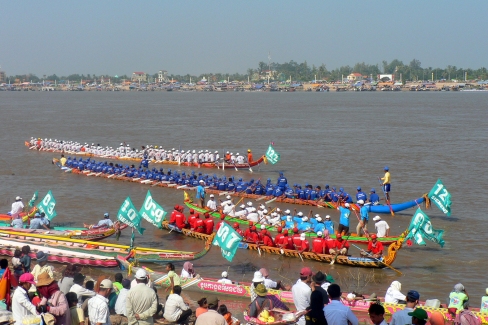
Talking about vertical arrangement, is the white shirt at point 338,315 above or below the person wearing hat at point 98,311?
above

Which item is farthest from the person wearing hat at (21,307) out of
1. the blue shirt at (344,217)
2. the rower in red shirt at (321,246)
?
the blue shirt at (344,217)

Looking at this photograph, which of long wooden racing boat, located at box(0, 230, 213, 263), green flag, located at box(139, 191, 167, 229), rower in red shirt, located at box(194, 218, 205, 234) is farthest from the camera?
rower in red shirt, located at box(194, 218, 205, 234)

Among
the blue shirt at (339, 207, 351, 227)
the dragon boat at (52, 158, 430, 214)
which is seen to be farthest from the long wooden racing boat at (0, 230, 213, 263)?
the dragon boat at (52, 158, 430, 214)

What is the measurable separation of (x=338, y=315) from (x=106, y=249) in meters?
9.18

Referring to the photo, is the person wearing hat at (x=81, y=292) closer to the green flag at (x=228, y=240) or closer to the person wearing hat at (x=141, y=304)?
the person wearing hat at (x=141, y=304)

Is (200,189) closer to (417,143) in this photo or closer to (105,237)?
(105,237)

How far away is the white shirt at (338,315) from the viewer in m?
6.21

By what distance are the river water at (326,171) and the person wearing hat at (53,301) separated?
4896 mm

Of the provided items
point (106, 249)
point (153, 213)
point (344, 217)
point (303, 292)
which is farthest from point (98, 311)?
point (344, 217)

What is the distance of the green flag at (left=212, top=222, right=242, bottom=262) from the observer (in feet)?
41.3

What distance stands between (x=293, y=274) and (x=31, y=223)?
23.9 ft

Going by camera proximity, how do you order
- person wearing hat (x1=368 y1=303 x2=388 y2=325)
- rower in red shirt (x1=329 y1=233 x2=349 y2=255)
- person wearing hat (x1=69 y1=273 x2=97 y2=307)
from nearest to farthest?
person wearing hat (x1=368 y1=303 x2=388 y2=325) → person wearing hat (x1=69 y1=273 x2=97 y2=307) → rower in red shirt (x1=329 y1=233 x2=349 y2=255)

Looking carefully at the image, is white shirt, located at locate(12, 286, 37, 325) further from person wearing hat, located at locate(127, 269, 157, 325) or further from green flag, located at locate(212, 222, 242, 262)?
green flag, located at locate(212, 222, 242, 262)

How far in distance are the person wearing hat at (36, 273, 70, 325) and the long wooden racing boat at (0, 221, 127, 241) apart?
8474 mm
